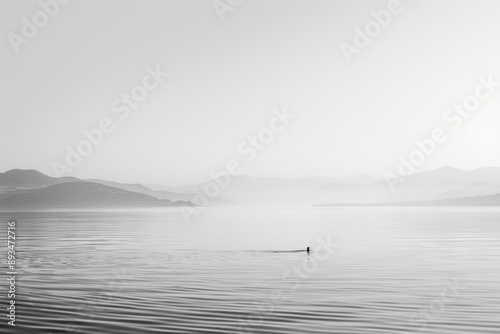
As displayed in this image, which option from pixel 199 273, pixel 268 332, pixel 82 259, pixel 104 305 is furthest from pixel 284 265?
pixel 268 332

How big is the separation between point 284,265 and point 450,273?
15666mm

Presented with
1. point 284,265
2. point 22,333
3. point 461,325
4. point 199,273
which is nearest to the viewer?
point 22,333

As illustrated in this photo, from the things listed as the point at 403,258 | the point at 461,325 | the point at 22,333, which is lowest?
the point at 22,333

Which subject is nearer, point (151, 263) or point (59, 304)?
point (59, 304)

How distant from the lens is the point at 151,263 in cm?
6234

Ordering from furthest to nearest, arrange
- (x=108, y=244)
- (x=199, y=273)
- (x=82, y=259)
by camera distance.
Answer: (x=108, y=244) < (x=82, y=259) < (x=199, y=273)

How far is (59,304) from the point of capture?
37000 mm

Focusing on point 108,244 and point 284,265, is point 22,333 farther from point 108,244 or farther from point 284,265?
point 108,244

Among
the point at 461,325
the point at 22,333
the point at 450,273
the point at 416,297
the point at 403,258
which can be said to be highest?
the point at 403,258

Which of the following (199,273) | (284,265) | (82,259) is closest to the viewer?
(199,273)

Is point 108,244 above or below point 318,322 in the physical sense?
above

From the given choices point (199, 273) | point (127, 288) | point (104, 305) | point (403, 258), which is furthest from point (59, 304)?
point (403, 258)

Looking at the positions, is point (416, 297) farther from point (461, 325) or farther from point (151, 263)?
point (151, 263)

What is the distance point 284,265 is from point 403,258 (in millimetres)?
14159
